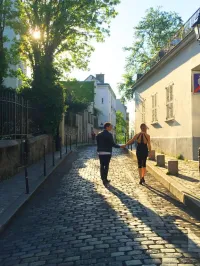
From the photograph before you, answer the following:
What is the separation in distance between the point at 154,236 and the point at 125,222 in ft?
2.74

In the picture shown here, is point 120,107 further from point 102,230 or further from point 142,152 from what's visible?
point 102,230

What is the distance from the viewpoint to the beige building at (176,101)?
45.6ft

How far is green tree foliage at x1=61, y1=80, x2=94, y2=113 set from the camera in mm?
36969

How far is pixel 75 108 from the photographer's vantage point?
37781 millimetres

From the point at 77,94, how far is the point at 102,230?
42.0 meters

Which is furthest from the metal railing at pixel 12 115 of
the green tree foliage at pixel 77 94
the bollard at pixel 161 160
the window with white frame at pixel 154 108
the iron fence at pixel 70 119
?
the iron fence at pixel 70 119

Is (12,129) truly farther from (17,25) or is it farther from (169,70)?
(17,25)

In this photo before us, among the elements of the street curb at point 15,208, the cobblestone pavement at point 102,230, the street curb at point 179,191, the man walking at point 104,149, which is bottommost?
the cobblestone pavement at point 102,230

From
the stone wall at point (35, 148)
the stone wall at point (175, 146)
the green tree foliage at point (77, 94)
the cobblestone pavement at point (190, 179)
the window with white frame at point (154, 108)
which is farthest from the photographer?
the green tree foliage at point (77, 94)

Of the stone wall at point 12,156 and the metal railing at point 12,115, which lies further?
the metal railing at point 12,115

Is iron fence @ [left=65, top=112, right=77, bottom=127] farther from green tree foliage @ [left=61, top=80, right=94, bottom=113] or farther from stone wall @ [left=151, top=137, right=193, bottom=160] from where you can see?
stone wall @ [left=151, top=137, right=193, bottom=160]

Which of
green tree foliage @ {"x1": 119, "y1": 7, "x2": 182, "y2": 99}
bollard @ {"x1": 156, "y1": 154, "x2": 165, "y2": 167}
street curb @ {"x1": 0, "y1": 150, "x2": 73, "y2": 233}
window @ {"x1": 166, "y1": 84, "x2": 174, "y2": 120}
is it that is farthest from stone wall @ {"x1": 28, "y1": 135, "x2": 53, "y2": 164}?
green tree foliage @ {"x1": 119, "y1": 7, "x2": 182, "y2": 99}

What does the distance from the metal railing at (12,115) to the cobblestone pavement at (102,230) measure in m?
3.23

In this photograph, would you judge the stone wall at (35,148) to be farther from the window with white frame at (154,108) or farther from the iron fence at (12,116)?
the window with white frame at (154,108)
